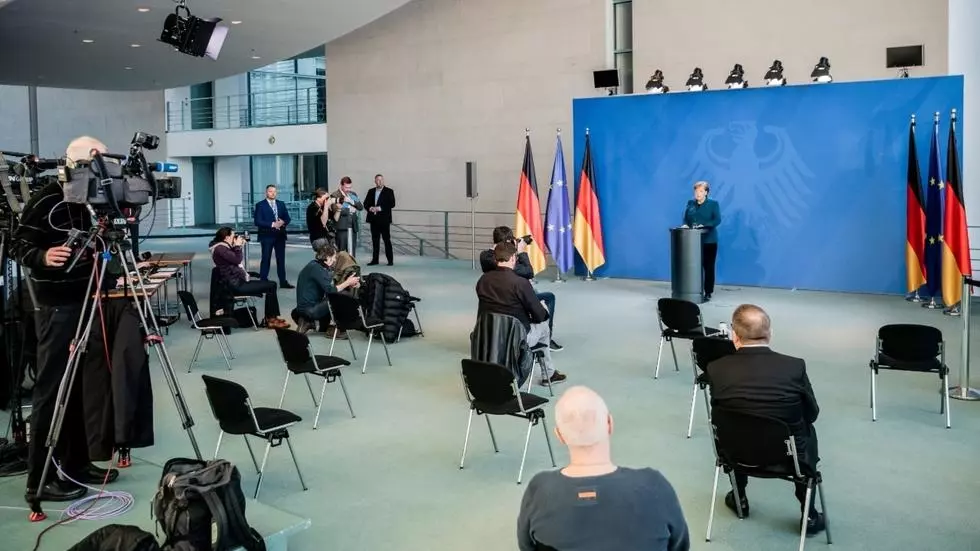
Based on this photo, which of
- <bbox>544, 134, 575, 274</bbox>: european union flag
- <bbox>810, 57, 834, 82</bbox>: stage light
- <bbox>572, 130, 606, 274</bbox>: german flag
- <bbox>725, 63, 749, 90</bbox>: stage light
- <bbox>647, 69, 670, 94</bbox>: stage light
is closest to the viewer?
<bbox>810, 57, 834, 82</bbox>: stage light

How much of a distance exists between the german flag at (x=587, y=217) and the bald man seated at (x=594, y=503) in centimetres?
1126

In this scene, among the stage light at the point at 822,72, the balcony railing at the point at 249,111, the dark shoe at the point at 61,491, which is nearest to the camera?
the dark shoe at the point at 61,491

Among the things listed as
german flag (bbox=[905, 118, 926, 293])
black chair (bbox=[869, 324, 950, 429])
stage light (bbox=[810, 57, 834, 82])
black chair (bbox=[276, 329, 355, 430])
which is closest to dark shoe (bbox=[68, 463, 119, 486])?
black chair (bbox=[276, 329, 355, 430])

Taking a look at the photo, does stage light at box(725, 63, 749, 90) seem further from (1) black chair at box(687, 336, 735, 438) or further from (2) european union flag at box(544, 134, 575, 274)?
(1) black chair at box(687, 336, 735, 438)

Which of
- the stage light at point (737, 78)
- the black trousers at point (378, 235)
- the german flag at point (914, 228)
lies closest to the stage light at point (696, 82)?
the stage light at point (737, 78)

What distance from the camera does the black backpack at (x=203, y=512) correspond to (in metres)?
3.76

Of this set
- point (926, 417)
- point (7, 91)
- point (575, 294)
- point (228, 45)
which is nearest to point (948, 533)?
point (926, 417)

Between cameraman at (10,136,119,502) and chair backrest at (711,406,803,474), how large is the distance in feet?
9.99

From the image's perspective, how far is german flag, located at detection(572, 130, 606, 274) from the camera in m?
14.0

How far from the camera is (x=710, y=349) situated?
19.2 ft

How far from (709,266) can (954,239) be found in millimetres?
2830

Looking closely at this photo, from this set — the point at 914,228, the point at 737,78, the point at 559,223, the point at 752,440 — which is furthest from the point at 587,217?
the point at 752,440

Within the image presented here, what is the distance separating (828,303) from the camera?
11.5 m

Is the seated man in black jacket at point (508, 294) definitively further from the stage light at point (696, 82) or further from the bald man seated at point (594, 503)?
the stage light at point (696, 82)
